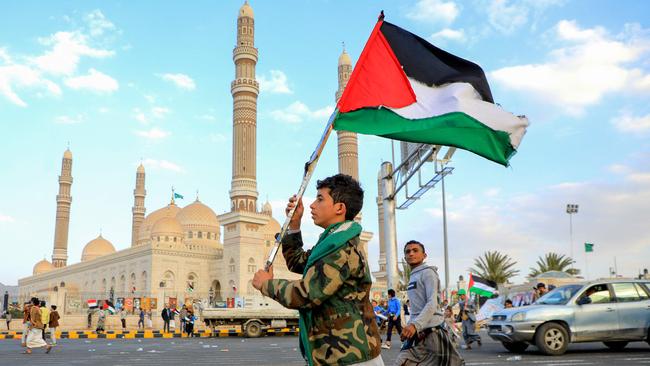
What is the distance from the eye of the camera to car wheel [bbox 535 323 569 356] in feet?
32.6

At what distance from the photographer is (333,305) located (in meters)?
2.71

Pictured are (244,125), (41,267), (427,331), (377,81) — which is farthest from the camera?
(41,267)

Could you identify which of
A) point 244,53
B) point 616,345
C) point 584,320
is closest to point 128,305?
point 244,53

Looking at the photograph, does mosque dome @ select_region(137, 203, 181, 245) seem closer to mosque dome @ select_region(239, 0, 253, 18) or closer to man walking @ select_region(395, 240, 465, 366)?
mosque dome @ select_region(239, 0, 253, 18)

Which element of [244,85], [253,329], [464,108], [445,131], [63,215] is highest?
[244,85]

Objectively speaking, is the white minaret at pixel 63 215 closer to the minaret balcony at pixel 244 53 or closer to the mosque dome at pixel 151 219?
the mosque dome at pixel 151 219

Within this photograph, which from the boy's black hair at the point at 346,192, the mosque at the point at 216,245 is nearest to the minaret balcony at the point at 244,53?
the mosque at the point at 216,245

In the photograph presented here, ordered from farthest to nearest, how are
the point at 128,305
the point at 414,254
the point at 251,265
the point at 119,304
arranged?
the point at 251,265, the point at 128,305, the point at 119,304, the point at 414,254

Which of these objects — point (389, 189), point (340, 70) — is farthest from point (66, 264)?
point (389, 189)

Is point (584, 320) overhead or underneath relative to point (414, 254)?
underneath

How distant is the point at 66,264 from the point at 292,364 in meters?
66.3

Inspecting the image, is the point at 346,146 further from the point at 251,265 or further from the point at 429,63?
the point at 429,63

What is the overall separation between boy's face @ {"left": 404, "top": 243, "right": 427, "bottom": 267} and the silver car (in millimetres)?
5522

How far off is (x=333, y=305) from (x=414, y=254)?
8.98ft
